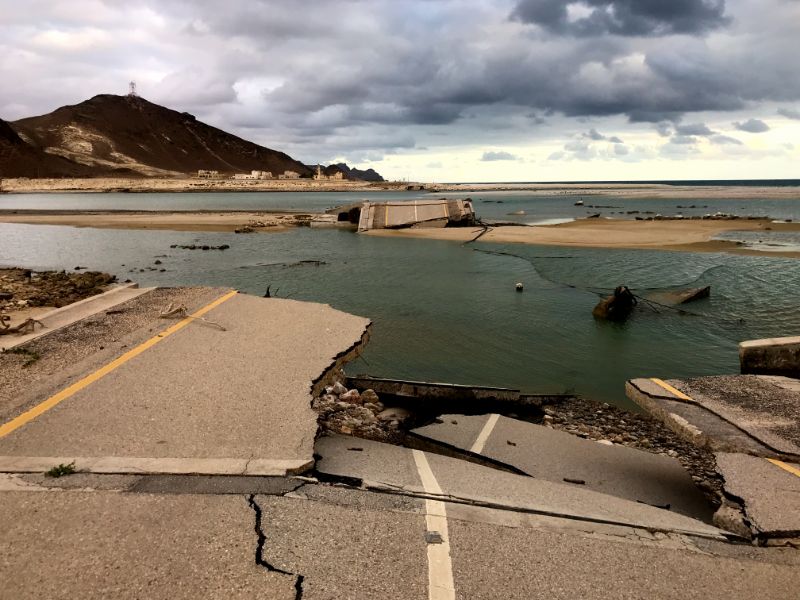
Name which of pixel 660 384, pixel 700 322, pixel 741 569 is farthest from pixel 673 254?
pixel 741 569

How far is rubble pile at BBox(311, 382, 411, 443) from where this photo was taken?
21.2ft

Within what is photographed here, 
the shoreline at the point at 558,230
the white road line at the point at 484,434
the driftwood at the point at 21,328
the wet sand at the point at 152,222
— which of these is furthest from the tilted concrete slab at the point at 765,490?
the wet sand at the point at 152,222

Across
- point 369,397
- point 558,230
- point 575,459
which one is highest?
point 558,230

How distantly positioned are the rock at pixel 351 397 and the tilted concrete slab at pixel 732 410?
3943 mm

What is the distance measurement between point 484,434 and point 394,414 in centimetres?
136

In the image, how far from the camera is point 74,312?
9.76 m

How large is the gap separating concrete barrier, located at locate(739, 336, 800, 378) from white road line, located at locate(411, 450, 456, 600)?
22.2ft

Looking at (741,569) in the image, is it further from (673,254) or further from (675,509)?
(673,254)

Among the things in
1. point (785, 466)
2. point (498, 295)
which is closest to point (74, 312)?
point (785, 466)

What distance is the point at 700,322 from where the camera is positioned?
15.2m

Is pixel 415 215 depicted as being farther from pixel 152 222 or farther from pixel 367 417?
pixel 367 417

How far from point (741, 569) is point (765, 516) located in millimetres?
1025

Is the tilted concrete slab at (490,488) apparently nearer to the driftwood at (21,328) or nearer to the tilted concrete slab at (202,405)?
the tilted concrete slab at (202,405)

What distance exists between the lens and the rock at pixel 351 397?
7412 millimetres
